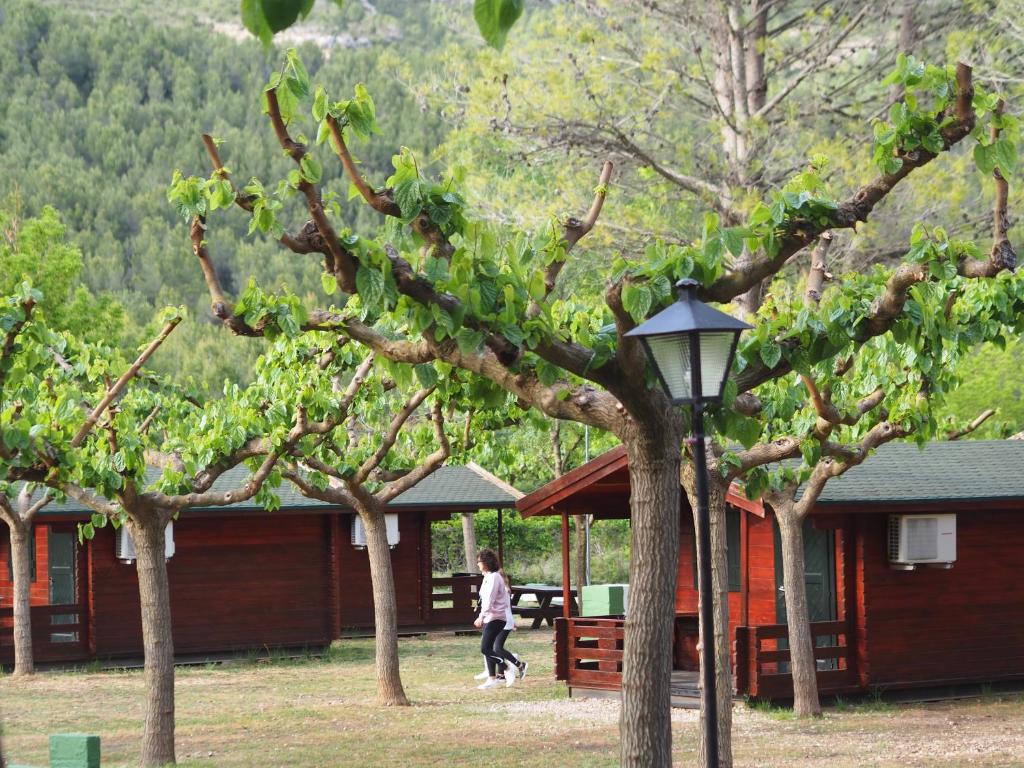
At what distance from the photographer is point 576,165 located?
25.3 m

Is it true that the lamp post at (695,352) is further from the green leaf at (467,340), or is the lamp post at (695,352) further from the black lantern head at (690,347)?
the green leaf at (467,340)

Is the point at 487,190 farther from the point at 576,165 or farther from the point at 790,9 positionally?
the point at 790,9

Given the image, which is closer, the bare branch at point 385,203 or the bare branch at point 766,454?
the bare branch at point 385,203

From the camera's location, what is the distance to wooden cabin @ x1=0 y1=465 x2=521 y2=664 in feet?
74.1

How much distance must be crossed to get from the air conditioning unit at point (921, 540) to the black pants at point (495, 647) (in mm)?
4870

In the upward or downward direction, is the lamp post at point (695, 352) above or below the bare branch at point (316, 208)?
below

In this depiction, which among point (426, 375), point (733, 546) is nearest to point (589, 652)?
point (733, 546)

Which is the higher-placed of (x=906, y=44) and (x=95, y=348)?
(x=906, y=44)

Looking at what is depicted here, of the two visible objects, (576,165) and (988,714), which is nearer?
(988,714)

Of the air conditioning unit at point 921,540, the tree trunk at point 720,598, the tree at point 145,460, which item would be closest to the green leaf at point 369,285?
the tree at point 145,460

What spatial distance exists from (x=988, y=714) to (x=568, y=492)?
538 centimetres

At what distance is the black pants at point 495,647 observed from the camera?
18.4 m

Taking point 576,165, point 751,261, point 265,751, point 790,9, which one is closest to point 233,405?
point 265,751

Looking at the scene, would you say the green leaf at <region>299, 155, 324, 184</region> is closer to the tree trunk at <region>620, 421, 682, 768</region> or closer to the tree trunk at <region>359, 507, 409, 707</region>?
the tree trunk at <region>620, 421, 682, 768</region>
